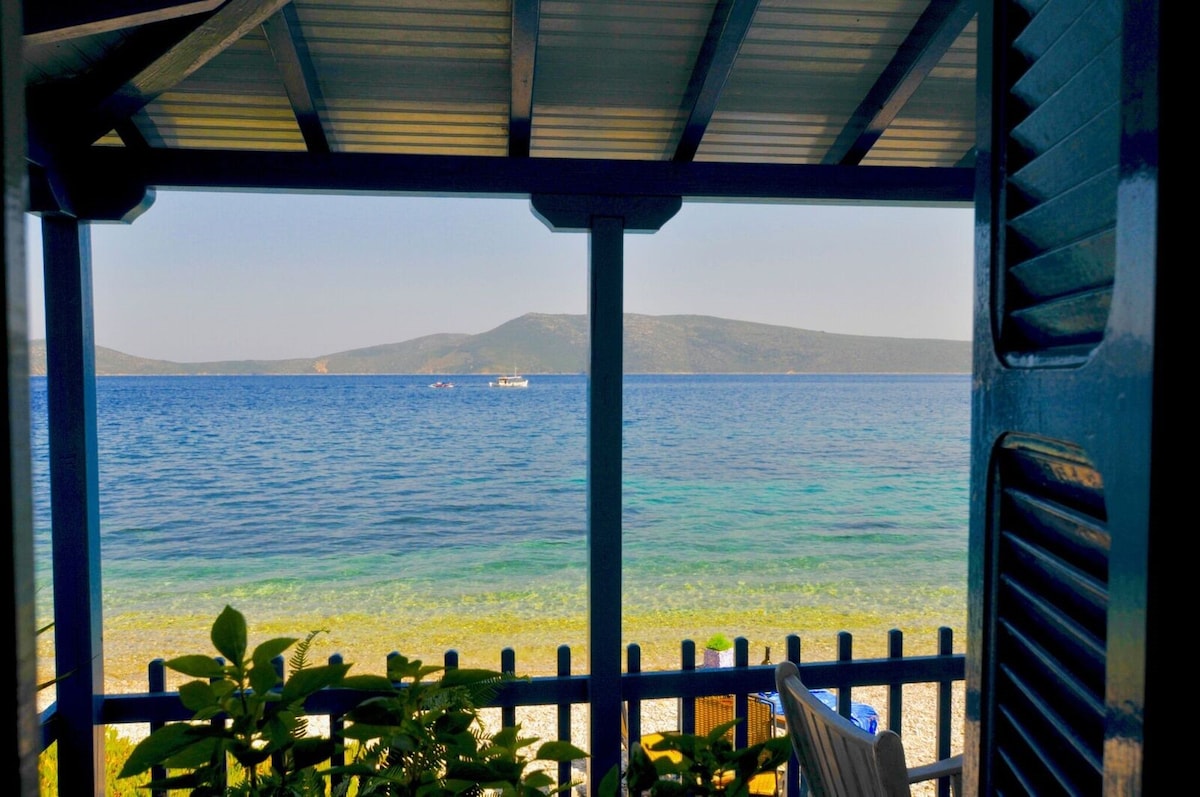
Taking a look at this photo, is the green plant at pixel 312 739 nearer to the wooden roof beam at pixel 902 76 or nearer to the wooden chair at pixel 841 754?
the wooden chair at pixel 841 754

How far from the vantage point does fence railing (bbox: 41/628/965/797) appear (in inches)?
94.3

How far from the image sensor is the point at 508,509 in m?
19.3

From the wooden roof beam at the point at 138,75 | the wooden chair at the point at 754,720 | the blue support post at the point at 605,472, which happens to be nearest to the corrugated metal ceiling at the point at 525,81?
the wooden roof beam at the point at 138,75

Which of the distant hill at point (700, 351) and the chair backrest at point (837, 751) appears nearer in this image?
the chair backrest at point (837, 751)

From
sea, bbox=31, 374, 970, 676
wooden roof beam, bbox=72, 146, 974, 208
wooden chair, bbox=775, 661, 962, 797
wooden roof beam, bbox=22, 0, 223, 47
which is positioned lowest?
sea, bbox=31, 374, 970, 676

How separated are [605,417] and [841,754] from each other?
3.78 ft

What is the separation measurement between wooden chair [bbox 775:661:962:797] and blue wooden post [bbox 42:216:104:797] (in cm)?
204

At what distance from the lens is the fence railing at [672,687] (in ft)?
7.86

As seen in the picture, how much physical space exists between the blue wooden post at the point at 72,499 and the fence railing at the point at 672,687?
0.24ft

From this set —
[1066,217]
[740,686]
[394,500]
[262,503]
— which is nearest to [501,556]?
[394,500]

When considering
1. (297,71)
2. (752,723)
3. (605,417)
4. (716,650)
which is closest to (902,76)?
(605,417)

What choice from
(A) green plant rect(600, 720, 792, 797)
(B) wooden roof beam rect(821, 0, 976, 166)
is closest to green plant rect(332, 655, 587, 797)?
(A) green plant rect(600, 720, 792, 797)

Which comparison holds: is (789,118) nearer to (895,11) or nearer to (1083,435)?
(895,11)

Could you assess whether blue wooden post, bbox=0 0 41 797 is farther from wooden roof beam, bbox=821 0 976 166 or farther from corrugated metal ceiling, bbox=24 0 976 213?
wooden roof beam, bbox=821 0 976 166
